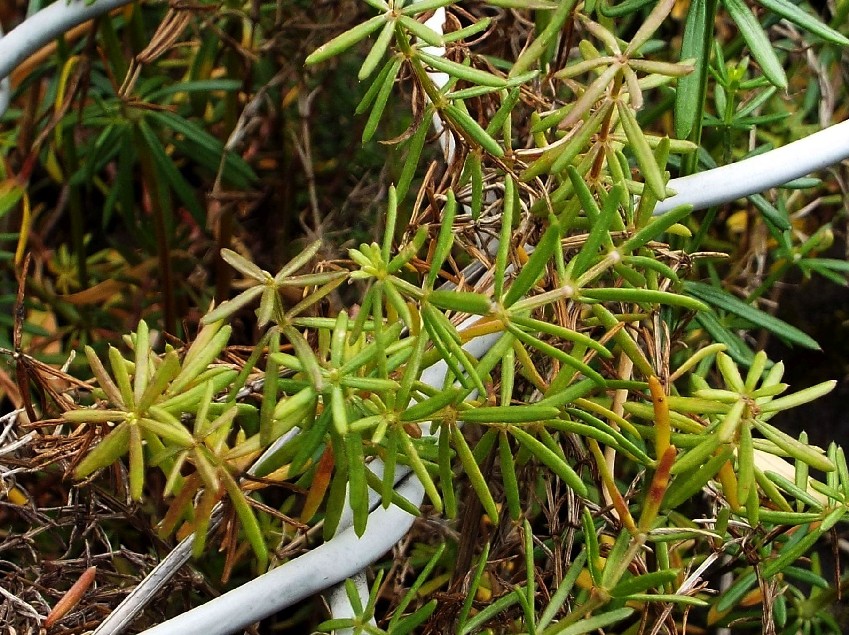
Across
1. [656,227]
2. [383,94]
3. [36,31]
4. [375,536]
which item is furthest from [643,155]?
[36,31]

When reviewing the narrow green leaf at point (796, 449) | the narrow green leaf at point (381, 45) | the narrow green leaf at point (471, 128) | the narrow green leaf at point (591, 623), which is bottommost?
the narrow green leaf at point (591, 623)

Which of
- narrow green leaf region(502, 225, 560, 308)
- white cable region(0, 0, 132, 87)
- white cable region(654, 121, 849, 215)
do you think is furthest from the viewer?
white cable region(0, 0, 132, 87)

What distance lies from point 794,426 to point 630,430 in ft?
2.71

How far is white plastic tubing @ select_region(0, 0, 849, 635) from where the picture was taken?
0.48 metres

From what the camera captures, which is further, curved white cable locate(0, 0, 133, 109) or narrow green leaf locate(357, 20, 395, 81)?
curved white cable locate(0, 0, 133, 109)

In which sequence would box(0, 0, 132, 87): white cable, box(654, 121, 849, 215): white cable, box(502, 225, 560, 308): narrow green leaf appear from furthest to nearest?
box(0, 0, 132, 87): white cable
box(654, 121, 849, 215): white cable
box(502, 225, 560, 308): narrow green leaf

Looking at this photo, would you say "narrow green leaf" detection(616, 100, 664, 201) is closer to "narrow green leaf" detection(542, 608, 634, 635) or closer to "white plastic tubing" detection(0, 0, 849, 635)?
"white plastic tubing" detection(0, 0, 849, 635)

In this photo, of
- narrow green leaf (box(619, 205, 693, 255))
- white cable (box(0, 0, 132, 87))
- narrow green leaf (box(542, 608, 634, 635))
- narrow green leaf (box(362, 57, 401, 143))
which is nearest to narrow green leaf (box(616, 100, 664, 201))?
narrow green leaf (box(619, 205, 693, 255))

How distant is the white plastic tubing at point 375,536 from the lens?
18.8 inches

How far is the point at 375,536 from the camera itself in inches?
20.0

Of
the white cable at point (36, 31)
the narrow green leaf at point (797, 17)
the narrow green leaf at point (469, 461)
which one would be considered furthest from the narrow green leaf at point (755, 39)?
the white cable at point (36, 31)

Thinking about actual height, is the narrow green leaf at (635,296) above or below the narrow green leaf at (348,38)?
below

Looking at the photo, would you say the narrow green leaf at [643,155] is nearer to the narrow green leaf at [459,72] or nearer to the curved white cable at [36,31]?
the narrow green leaf at [459,72]

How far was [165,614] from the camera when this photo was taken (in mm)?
587
